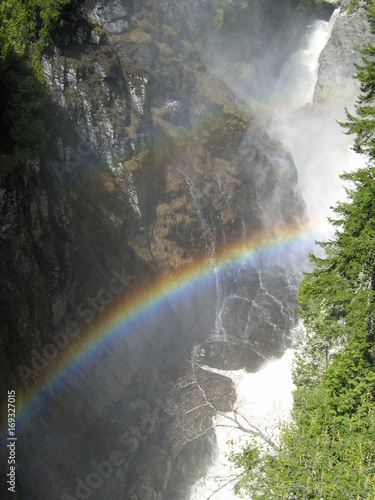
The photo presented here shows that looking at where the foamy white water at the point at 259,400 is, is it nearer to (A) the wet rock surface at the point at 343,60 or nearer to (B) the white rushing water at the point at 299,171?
(B) the white rushing water at the point at 299,171

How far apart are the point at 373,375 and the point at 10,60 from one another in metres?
12.9

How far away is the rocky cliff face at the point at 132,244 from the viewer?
13.0 m

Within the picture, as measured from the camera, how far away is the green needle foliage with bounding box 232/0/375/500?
7801 millimetres

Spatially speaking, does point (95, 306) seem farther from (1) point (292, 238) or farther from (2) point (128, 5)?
(2) point (128, 5)

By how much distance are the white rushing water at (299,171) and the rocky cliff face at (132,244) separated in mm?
769

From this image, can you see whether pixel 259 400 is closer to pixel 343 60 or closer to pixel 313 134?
pixel 313 134

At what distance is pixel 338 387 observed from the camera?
9.34 meters

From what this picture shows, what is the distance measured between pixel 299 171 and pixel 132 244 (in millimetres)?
15869

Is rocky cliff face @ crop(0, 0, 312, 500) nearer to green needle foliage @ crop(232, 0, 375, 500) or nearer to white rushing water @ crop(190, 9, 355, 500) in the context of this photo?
white rushing water @ crop(190, 9, 355, 500)

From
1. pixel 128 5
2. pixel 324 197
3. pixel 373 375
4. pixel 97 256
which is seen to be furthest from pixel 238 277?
pixel 128 5

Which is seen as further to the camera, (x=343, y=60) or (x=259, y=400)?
(x=343, y=60)

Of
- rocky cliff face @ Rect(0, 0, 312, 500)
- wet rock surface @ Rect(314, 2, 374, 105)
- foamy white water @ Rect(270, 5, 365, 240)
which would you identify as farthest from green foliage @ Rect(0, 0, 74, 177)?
wet rock surface @ Rect(314, 2, 374, 105)

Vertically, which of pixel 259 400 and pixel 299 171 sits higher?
pixel 299 171

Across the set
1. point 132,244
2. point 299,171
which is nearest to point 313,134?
point 299,171
